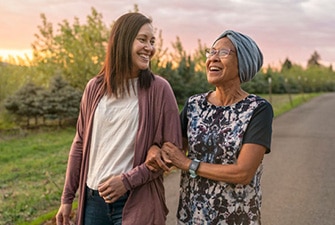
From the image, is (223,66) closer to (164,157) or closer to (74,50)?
(164,157)

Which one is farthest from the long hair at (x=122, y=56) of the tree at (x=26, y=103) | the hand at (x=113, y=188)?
the tree at (x=26, y=103)

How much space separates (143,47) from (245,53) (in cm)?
46

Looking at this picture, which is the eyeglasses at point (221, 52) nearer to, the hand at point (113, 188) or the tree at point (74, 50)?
the hand at point (113, 188)

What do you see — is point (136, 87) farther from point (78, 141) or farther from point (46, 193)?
point (46, 193)

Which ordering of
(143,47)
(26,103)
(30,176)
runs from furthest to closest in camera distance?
1. (26,103)
2. (30,176)
3. (143,47)

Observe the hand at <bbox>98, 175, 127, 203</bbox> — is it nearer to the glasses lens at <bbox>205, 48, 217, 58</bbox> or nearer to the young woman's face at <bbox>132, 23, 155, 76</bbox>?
the young woman's face at <bbox>132, 23, 155, 76</bbox>

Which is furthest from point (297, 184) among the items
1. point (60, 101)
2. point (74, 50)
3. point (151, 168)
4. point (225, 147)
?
point (74, 50)

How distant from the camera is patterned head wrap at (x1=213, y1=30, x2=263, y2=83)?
75.5 inches

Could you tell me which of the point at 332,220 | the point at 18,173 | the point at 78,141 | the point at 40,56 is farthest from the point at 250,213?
the point at 40,56

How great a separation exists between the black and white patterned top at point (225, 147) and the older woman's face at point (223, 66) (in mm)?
116

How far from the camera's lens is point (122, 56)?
197 centimetres

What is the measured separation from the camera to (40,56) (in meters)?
20.2

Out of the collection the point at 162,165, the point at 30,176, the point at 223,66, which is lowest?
the point at 30,176

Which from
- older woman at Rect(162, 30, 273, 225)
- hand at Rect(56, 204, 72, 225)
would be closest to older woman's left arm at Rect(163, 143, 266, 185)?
older woman at Rect(162, 30, 273, 225)
